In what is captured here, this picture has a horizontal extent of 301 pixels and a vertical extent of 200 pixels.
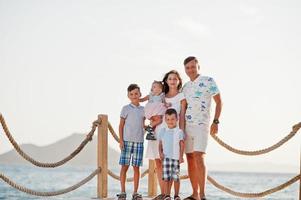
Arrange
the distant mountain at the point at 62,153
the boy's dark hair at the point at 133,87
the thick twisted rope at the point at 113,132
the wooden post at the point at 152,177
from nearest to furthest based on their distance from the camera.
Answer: the boy's dark hair at the point at 133,87
the thick twisted rope at the point at 113,132
the wooden post at the point at 152,177
the distant mountain at the point at 62,153

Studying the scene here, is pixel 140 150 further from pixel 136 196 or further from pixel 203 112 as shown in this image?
pixel 203 112

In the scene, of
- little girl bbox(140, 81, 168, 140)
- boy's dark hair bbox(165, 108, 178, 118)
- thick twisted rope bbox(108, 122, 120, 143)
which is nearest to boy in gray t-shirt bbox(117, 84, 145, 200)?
little girl bbox(140, 81, 168, 140)

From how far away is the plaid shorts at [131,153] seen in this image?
6703 mm

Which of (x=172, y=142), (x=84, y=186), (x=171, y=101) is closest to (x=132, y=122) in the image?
(x=171, y=101)

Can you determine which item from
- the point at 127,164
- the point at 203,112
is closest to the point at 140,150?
the point at 127,164

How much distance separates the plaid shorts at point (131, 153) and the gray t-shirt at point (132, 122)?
0.07 metres

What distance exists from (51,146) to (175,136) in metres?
134

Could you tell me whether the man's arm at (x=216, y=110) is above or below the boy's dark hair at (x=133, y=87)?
below

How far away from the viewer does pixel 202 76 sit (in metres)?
6.18

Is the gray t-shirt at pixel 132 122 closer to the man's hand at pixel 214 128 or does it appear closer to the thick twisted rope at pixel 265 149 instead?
the man's hand at pixel 214 128

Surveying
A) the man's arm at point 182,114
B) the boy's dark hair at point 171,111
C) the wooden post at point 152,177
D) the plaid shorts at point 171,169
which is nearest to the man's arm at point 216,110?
the man's arm at point 182,114

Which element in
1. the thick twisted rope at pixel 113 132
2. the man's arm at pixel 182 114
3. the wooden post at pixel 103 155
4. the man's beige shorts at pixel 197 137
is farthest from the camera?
the thick twisted rope at pixel 113 132

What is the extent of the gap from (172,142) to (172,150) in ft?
0.30

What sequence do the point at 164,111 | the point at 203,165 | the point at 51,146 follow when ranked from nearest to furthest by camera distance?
the point at 203,165, the point at 164,111, the point at 51,146
